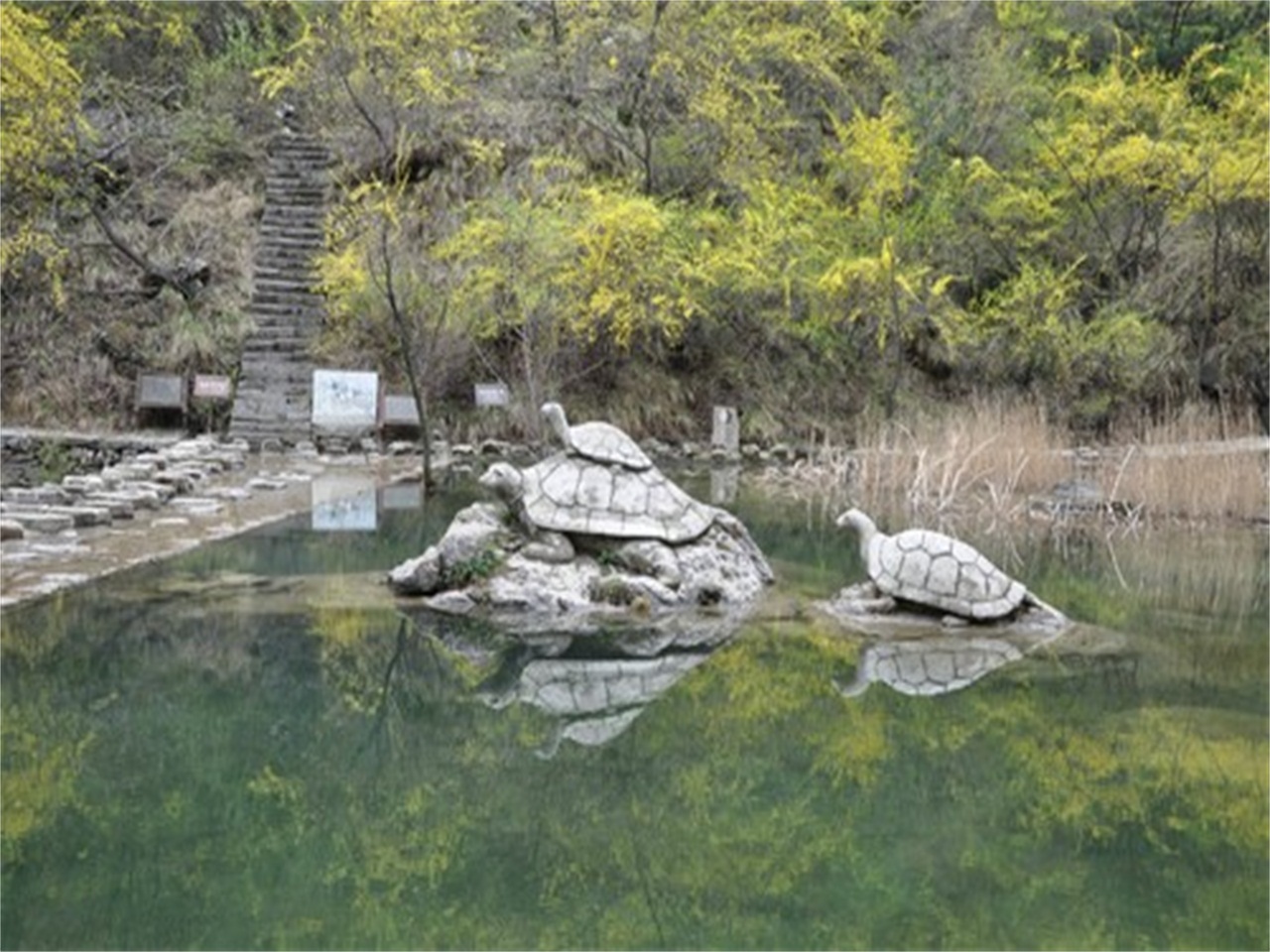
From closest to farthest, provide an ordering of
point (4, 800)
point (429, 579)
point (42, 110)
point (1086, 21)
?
1. point (4, 800)
2. point (429, 579)
3. point (42, 110)
4. point (1086, 21)

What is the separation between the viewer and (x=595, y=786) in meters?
4.59

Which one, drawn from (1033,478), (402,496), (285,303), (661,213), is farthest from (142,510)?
(661,213)

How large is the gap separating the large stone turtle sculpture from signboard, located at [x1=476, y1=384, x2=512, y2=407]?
8.01 metres

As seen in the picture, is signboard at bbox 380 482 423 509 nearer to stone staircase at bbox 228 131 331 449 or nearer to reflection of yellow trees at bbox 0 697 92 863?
stone staircase at bbox 228 131 331 449

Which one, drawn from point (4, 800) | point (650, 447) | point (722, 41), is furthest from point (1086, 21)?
point (4, 800)

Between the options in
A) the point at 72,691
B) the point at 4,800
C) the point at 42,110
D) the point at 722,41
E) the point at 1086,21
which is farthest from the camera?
the point at 1086,21

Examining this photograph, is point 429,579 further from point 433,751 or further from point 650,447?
point 650,447

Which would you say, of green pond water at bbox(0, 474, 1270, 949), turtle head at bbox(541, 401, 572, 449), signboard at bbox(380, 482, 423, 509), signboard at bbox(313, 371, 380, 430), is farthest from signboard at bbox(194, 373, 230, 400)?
green pond water at bbox(0, 474, 1270, 949)

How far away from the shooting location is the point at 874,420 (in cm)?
1762

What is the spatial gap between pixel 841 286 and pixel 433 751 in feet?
45.2

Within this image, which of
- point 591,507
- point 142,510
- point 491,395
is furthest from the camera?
point 491,395

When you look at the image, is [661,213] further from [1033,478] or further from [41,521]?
[41,521]

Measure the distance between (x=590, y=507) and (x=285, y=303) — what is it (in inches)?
409

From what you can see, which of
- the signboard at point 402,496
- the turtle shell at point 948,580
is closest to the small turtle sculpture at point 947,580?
the turtle shell at point 948,580
